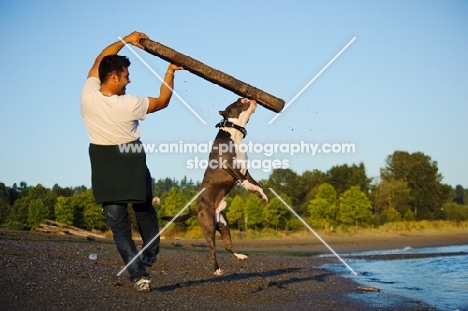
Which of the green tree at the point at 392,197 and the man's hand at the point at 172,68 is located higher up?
the green tree at the point at 392,197

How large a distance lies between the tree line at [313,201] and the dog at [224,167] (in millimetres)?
38051

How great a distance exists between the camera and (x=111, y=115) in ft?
23.6

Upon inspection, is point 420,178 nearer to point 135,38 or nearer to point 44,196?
point 44,196

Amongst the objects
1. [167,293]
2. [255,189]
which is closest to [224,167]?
[255,189]

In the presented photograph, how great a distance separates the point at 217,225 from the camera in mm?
9695

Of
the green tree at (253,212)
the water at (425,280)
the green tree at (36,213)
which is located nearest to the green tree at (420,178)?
the green tree at (253,212)

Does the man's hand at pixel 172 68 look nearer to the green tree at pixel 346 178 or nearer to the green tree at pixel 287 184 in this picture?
the green tree at pixel 287 184

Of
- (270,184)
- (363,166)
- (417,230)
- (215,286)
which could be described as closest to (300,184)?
(270,184)

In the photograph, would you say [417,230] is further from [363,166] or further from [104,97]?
[104,97]

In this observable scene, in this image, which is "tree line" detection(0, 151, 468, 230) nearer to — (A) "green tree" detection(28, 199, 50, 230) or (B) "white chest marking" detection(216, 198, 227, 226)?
(A) "green tree" detection(28, 199, 50, 230)

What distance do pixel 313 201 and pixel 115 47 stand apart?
57.3 metres

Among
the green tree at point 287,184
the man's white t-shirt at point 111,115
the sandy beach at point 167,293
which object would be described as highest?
the green tree at point 287,184

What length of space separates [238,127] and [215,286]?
3.10 meters

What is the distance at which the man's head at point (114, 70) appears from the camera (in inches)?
290
